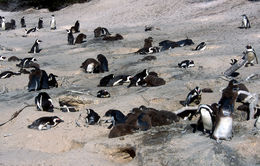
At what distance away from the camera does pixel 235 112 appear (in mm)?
6203

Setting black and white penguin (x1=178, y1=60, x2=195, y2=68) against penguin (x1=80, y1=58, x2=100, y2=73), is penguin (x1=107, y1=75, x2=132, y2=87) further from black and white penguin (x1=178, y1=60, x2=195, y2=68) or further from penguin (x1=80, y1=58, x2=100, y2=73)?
penguin (x1=80, y1=58, x2=100, y2=73)

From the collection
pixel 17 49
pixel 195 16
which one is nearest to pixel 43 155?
pixel 17 49

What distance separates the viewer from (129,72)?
9.41m

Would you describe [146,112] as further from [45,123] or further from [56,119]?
[45,123]

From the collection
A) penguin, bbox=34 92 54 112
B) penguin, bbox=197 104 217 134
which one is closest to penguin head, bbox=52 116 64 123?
penguin, bbox=34 92 54 112

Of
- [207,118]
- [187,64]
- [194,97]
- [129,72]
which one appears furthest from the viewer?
[129,72]

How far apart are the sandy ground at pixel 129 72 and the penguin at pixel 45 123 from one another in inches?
3.9

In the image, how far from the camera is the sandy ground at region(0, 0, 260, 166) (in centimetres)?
516

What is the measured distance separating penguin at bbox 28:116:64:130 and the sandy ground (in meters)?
0.10

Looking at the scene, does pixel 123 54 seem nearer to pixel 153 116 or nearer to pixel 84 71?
pixel 84 71

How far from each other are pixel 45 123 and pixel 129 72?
3.57 meters

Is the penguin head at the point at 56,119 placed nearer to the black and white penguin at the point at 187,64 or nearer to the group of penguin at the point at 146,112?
the group of penguin at the point at 146,112

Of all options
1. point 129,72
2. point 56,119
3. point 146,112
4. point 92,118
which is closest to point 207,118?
point 146,112

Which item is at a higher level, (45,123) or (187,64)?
(187,64)
